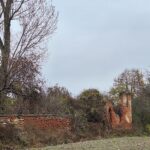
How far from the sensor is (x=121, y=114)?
48125 millimetres

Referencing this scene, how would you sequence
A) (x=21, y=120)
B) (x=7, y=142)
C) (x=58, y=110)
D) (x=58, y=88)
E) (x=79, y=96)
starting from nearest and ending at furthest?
(x=7, y=142), (x=21, y=120), (x=58, y=110), (x=79, y=96), (x=58, y=88)

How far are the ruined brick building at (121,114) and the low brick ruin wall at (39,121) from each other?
6592 mm

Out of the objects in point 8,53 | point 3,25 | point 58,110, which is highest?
point 3,25

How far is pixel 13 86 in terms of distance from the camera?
36.4 m

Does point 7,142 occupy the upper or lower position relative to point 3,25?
lower

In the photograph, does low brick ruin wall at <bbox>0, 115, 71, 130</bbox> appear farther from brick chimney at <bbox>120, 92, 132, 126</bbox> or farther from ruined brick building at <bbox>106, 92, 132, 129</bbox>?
brick chimney at <bbox>120, 92, 132, 126</bbox>

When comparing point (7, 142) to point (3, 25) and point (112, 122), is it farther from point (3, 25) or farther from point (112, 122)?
point (112, 122)

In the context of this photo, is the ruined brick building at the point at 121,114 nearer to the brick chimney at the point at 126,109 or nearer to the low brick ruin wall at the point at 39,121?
the brick chimney at the point at 126,109

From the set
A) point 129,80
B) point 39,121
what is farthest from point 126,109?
point 129,80

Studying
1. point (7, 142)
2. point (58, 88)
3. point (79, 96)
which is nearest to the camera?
point (7, 142)

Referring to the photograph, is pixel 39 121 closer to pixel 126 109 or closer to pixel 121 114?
pixel 121 114

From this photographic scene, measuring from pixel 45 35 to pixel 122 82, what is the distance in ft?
138

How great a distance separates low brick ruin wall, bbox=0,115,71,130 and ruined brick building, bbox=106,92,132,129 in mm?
6592

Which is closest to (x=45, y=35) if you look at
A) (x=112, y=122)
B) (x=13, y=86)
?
(x=13, y=86)
